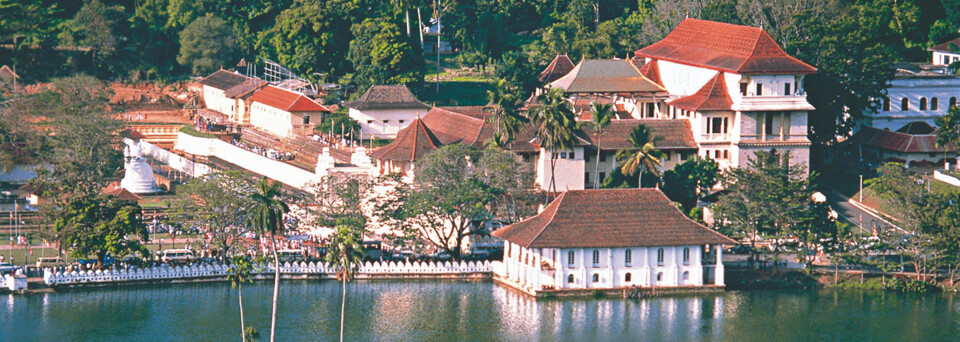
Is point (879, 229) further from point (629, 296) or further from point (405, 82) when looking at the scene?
point (405, 82)

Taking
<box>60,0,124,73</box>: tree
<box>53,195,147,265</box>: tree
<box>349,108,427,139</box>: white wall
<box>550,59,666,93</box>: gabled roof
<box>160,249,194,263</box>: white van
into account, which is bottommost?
<box>160,249,194,263</box>: white van

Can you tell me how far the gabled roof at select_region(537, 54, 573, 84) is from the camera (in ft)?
422

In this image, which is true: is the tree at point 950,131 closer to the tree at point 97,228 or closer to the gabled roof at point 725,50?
the gabled roof at point 725,50

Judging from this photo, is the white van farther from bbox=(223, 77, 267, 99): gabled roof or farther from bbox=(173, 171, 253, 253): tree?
bbox=(223, 77, 267, 99): gabled roof

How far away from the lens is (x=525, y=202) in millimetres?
98625

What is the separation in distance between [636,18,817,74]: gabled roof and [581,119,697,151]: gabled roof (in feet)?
13.8

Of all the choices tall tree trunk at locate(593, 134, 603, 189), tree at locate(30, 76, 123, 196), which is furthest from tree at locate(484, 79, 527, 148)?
tree at locate(30, 76, 123, 196)

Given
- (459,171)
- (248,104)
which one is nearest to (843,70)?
(459,171)

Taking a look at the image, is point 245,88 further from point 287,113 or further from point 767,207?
A: point 767,207

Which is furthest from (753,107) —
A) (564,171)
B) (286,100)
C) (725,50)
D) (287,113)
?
(286,100)

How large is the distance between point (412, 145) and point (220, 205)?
13318mm

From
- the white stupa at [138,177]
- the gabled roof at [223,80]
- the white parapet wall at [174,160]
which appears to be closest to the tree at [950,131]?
the white parapet wall at [174,160]

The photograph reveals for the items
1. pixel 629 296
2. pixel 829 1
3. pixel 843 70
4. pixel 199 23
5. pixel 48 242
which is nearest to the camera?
pixel 629 296

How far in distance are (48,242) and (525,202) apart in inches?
913
